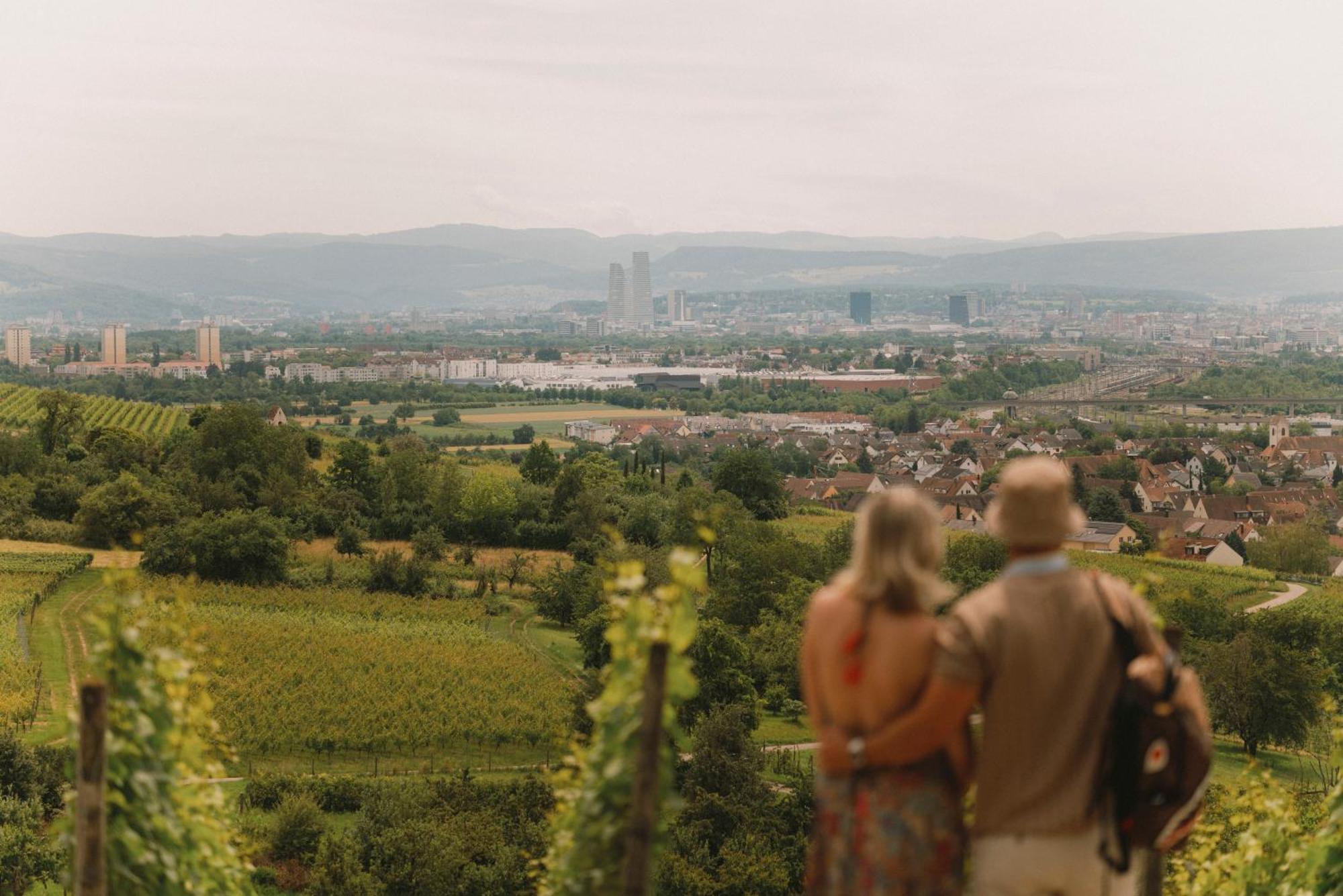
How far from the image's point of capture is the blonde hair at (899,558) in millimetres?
2490

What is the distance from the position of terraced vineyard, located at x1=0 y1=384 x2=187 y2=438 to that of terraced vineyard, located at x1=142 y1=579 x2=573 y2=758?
21148mm

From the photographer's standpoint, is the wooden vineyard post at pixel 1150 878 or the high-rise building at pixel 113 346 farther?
the high-rise building at pixel 113 346

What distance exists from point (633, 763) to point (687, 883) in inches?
335

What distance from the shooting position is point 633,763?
3180 millimetres

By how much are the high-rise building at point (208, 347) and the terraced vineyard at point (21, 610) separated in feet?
251

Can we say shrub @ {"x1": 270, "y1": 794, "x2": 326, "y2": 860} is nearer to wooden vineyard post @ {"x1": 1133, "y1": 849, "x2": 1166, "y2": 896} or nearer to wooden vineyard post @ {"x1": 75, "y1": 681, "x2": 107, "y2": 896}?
wooden vineyard post @ {"x1": 75, "y1": 681, "x2": 107, "y2": 896}

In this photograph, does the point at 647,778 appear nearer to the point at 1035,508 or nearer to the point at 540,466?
the point at 1035,508

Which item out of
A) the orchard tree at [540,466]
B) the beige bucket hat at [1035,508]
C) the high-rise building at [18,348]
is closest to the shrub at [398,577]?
the orchard tree at [540,466]

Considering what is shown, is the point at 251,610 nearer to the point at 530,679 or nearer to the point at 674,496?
the point at 530,679

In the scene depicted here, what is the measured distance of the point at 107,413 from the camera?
168ft

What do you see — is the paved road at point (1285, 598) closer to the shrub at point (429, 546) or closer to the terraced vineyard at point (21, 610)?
the shrub at point (429, 546)

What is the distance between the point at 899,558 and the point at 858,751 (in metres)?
0.38

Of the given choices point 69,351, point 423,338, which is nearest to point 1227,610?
point 69,351

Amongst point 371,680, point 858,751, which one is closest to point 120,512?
point 371,680
